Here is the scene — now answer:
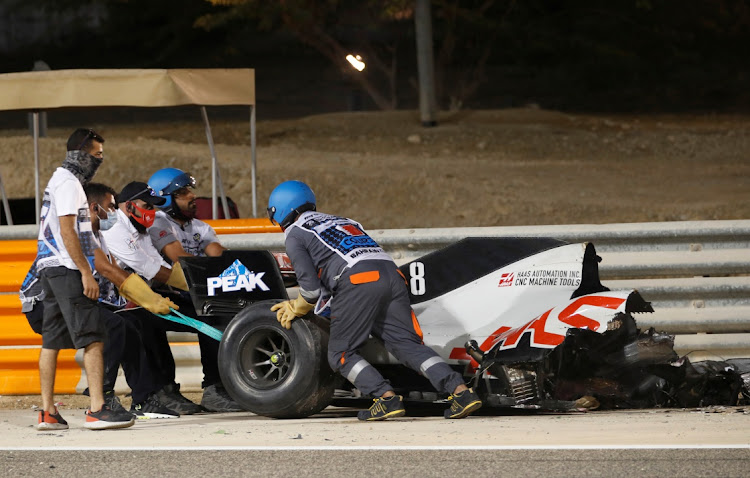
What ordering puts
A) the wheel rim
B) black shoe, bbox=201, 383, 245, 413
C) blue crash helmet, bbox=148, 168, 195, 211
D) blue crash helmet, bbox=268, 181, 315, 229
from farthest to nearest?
1. blue crash helmet, bbox=148, 168, 195, 211
2. black shoe, bbox=201, 383, 245, 413
3. blue crash helmet, bbox=268, 181, 315, 229
4. the wheel rim

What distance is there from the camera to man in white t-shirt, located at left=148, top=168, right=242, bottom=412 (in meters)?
7.94

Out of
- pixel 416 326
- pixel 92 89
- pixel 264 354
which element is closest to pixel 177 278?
pixel 264 354

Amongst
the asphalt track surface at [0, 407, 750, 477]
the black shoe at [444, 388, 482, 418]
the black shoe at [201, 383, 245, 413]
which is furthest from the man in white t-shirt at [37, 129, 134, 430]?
the black shoe at [444, 388, 482, 418]

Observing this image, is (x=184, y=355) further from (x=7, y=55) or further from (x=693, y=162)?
(x=7, y=55)

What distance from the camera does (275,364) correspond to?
7.23 m

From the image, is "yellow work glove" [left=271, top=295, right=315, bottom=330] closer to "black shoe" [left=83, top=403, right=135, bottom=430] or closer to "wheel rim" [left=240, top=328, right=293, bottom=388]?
"wheel rim" [left=240, top=328, right=293, bottom=388]

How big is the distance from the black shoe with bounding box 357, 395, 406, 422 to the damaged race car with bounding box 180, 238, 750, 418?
176mm

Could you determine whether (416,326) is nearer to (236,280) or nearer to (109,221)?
(236,280)

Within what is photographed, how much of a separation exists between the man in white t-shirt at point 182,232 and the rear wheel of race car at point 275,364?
638mm

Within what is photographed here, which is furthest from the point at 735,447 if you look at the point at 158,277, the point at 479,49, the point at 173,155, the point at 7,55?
the point at 7,55

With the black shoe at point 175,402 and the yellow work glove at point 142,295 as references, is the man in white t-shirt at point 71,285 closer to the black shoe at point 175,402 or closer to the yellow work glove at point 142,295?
the yellow work glove at point 142,295

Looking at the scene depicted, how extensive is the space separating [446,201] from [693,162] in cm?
587

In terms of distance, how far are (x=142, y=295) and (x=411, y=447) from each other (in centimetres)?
221

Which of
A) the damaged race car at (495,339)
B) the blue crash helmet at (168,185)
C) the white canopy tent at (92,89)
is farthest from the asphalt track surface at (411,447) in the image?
the white canopy tent at (92,89)
